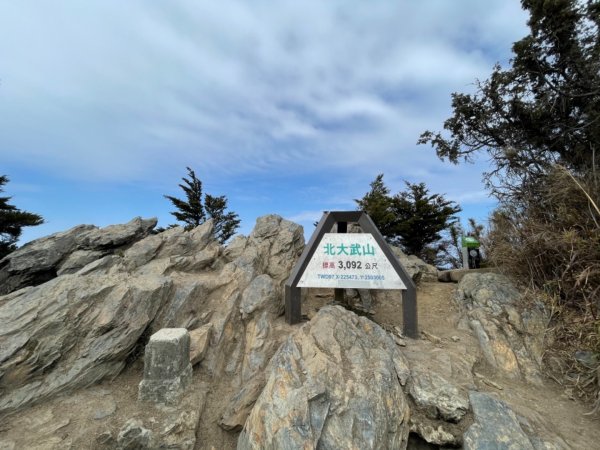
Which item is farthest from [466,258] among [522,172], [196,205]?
[196,205]

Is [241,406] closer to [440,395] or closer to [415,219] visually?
[440,395]

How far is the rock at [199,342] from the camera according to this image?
16.8 ft

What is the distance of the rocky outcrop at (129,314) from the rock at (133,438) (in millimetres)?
1285

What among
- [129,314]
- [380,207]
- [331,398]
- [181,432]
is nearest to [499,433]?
[331,398]

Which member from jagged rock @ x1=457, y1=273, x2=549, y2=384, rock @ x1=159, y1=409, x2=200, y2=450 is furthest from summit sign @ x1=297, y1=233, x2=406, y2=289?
rock @ x1=159, y1=409, x2=200, y2=450

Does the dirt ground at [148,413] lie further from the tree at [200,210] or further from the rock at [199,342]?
the tree at [200,210]

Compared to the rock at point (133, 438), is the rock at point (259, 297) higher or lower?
higher

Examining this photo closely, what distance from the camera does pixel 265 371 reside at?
4723 millimetres

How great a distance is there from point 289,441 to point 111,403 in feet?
8.97

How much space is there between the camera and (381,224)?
15.6 metres

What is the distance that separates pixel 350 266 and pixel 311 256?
823 millimetres

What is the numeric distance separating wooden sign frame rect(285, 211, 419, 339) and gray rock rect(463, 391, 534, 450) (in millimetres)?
1939

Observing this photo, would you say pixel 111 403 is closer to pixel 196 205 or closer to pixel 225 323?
pixel 225 323

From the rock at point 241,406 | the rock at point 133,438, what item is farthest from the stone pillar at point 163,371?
the rock at point 241,406
